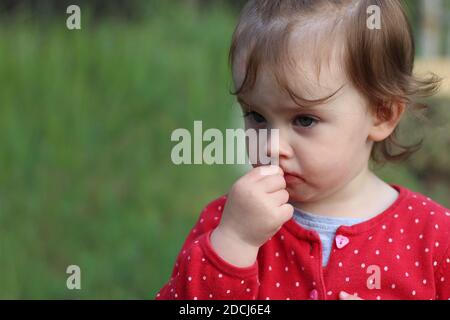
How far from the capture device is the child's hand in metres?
2.08

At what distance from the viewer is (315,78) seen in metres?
2.09

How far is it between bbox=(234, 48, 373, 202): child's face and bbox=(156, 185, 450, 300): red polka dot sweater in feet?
0.51

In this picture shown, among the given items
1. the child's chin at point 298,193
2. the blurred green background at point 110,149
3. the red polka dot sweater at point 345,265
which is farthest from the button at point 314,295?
the blurred green background at point 110,149

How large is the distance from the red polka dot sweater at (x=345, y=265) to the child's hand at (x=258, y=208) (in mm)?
75

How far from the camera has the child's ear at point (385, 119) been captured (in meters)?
2.27

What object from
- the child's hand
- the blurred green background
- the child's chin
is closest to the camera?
the child's hand

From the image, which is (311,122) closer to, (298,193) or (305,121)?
(305,121)

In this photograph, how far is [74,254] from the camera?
391 centimetres

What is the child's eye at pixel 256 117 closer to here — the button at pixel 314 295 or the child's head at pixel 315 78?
the child's head at pixel 315 78

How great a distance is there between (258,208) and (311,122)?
0.82 feet

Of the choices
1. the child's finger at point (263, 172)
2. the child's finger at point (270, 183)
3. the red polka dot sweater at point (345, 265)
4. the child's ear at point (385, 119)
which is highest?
the child's ear at point (385, 119)

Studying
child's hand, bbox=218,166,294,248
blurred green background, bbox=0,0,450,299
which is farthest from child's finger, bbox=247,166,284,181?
blurred green background, bbox=0,0,450,299

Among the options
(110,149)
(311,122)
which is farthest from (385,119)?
(110,149)

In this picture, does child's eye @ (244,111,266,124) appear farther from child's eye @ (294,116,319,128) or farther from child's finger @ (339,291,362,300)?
child's finger @ (339,291,362,300)
